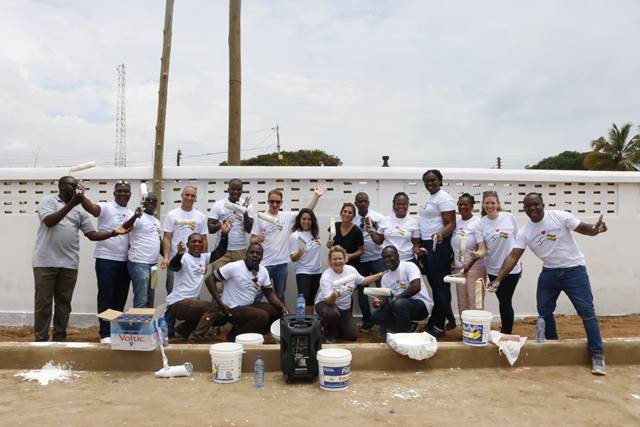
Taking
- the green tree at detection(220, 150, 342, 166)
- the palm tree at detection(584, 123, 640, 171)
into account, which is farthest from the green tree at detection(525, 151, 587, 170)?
the green tree at detection(220, 150, 342, 166)

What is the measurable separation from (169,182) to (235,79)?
2112mm

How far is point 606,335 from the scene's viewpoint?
6.41m

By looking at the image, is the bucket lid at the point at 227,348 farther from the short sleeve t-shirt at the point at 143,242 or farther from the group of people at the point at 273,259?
the short sleeve t-shirt at the point at 143,242

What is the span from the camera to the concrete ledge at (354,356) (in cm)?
478

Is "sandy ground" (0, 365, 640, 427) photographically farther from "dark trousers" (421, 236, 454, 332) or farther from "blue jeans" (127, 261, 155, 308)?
"dark trousers" (421, 236, 454, 332)

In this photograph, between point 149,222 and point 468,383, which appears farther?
point 149,222

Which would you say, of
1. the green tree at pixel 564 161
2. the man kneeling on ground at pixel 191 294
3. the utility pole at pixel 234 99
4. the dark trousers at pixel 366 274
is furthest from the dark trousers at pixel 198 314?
the green tree at pixel 564 161

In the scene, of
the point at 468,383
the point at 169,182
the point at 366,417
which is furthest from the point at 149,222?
the point at 468,383

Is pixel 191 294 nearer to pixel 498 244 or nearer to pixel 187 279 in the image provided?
pixel 187 279

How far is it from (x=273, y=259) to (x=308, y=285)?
1.77 feet

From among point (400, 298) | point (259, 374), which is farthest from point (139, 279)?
point (400, 298)

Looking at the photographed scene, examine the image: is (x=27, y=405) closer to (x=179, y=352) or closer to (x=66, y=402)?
(x=66, y=402)

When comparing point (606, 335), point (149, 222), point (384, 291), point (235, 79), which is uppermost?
point (235, 79)

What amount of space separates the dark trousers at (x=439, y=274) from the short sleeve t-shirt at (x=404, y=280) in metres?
0.15
